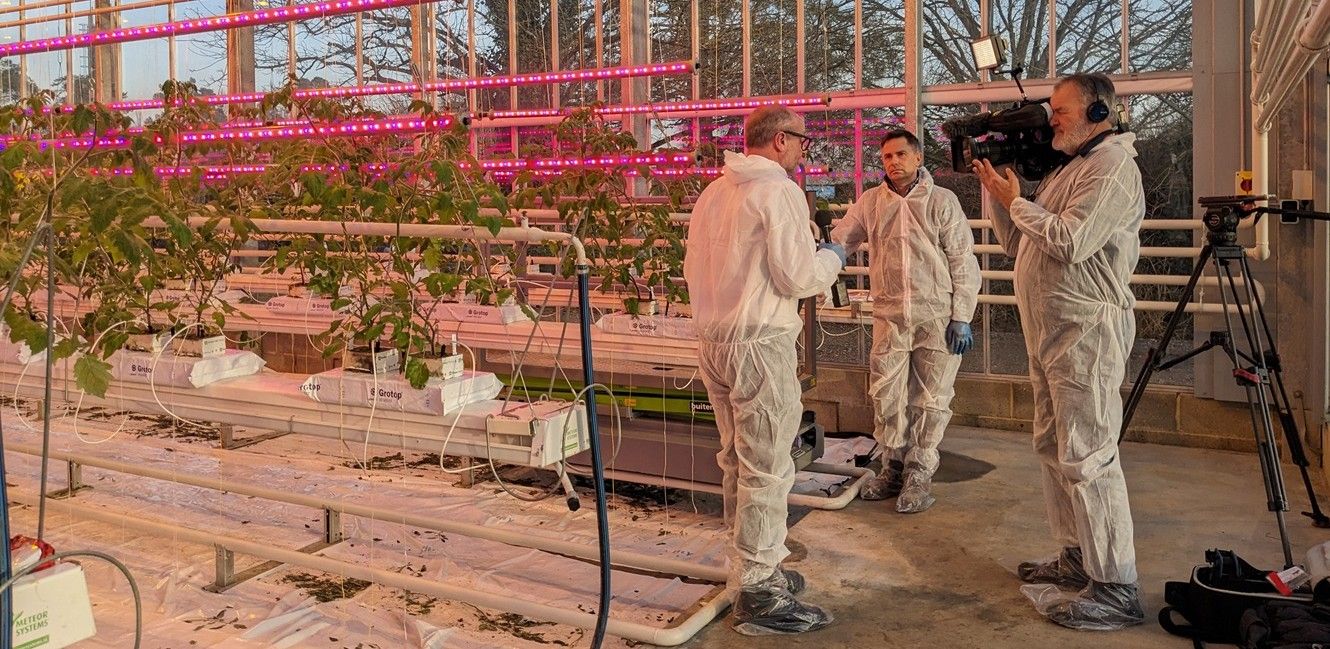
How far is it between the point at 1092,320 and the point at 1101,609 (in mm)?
826

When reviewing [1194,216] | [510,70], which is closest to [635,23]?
[510,70]

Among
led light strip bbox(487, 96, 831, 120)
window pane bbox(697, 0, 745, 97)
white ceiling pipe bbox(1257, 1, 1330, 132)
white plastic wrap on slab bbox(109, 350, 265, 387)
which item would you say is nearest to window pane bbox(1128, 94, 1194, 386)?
white ceiling pipe bbox(1257, 1, 1330, 132)

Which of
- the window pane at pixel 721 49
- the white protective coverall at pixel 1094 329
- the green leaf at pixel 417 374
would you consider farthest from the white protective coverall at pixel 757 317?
the window pane at pixel 721 49

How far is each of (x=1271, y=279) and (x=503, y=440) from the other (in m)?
4.23

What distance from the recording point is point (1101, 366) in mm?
3070

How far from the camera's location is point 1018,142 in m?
3.33

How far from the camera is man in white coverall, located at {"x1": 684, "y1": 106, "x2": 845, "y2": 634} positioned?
3053 millimetres

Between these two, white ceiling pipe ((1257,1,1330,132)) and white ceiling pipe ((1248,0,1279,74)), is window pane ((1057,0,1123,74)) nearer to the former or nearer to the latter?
white ceiling pipe ((1248,0,1279,74))

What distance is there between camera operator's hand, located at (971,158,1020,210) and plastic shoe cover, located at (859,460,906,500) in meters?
1.62

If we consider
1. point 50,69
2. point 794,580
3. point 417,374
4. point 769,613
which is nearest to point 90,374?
point 417,374

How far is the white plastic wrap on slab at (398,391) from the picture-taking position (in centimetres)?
304

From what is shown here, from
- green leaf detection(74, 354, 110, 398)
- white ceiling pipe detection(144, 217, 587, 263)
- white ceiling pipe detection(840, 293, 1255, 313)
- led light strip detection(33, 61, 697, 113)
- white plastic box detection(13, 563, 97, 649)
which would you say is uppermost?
led light strip detection(33, 61, 697, 113)

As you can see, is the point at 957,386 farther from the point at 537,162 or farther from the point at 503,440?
the point at 503,440

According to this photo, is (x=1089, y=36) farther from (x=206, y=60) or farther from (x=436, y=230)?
(x=206, y=60)
